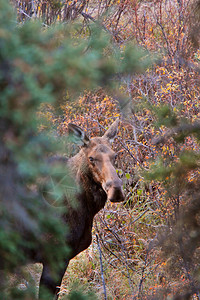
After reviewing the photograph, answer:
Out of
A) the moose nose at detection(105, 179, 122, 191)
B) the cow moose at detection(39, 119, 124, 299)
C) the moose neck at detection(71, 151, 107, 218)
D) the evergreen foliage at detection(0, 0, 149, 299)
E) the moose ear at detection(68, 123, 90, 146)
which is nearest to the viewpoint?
the evergreen foliage at detection(0, 0, 149, 299)

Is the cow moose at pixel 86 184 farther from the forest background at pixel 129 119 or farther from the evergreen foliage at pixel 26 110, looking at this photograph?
the evergreen foliage at pixel 26 110

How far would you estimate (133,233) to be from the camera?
7.75 meters

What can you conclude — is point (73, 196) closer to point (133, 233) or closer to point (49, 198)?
point (49, 198)

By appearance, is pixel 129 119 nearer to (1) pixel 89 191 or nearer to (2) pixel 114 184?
(1) pixel 89 191

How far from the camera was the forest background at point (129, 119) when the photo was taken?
7.04 ft

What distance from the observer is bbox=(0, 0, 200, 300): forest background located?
215 cm

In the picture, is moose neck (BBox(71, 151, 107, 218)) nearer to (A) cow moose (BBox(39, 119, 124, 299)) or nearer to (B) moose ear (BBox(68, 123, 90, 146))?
(A) cow moose (BBox(39, 119, 124, 299))

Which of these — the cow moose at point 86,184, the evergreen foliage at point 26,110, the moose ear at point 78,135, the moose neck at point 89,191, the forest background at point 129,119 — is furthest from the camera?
the moose ear at point 78,135

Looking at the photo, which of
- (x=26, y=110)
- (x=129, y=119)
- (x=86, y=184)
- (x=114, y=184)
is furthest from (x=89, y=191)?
(x=26, y=110)

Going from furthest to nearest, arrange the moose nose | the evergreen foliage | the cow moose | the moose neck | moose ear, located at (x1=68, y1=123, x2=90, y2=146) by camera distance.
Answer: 1. moose ear, located at (x1=68, y1=123, x2=90, y2=146)
2. the moose neck
3. the cow moose
4. the moose nose
5. the evergreen foliage

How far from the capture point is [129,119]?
29.0 feet

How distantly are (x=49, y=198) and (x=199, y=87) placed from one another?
3.96 metres

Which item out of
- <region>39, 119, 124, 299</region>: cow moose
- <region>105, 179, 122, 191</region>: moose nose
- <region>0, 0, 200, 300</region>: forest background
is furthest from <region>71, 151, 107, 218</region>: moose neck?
<region>0, 0, 200, 300</region>: forest background

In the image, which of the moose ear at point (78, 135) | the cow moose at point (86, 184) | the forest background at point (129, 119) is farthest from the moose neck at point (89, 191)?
the forest background at point (129, 119)
